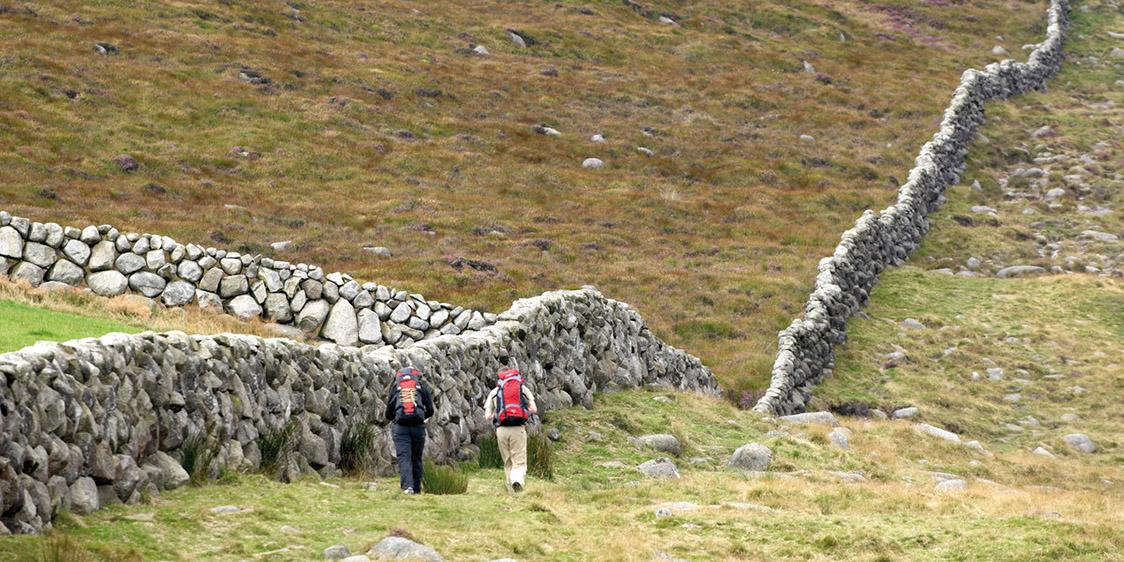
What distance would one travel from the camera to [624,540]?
1397cm

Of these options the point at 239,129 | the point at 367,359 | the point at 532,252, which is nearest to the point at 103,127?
the point at 239,129

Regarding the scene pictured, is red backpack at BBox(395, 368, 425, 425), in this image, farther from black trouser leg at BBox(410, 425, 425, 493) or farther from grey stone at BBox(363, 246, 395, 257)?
grey stone at BBox(363, 246, 395, 257)

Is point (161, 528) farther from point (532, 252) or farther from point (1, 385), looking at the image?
point (532, 252)

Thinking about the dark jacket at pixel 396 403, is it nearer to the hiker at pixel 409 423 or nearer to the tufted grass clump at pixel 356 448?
the hiker at pixel 409 423

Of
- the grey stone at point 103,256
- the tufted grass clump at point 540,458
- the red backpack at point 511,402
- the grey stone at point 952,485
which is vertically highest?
the grey stone at point 103,256

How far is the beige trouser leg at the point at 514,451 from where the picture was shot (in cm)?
1794

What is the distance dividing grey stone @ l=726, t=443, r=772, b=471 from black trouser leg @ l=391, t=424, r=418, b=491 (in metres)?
7.76

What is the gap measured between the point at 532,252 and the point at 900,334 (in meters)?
12.1

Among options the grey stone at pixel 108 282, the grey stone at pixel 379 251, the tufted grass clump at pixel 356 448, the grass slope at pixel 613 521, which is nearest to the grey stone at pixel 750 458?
the grass slope at pixel 613 521

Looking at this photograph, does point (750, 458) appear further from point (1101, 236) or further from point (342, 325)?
point (1101, 236)

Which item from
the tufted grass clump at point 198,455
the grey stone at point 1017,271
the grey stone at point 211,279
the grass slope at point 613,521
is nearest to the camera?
the grass slope at point 613,521

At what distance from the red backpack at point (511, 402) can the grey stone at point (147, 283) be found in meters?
15.1

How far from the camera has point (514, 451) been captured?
59.1 ft

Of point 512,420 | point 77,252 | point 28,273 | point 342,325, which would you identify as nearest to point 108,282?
point 77,252
